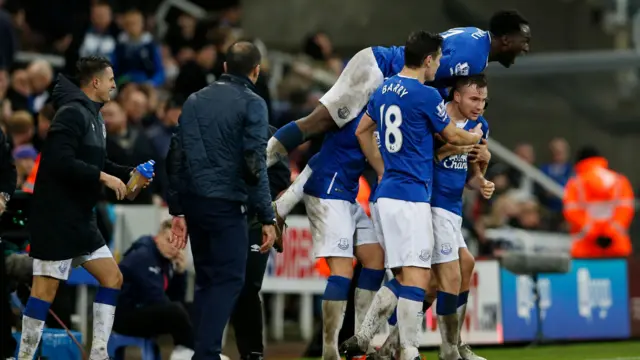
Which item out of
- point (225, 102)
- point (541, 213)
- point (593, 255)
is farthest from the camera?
point (541, 213)

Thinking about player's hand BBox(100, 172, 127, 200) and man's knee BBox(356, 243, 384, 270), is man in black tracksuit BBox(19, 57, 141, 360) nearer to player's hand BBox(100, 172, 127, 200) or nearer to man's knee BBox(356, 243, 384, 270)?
player's hand BBox(100, 172, 127, 200)

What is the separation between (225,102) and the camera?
366 inches

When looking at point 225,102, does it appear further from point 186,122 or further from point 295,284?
point 295,284

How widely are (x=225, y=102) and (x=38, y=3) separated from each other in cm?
936

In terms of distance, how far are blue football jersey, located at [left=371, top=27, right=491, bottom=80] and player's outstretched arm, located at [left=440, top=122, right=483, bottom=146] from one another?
64 centimetres

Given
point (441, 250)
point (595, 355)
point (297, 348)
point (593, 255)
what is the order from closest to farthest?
point (441, 250), point (595, 355), point (297, 348), point (593, 255)

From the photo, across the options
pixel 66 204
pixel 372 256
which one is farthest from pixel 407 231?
pixel 66 204

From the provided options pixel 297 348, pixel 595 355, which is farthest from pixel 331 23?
pixel 595 355

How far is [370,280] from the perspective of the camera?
1036 centimetres

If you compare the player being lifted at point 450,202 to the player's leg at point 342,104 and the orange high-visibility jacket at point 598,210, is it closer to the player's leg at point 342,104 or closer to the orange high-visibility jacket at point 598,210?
the player's leg at point 342,104

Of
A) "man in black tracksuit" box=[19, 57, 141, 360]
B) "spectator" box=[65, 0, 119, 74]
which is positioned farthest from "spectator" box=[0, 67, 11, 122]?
Result: "man in black tracksuit" box=[19, 57, 141, 360]

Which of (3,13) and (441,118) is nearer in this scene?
(441,118)

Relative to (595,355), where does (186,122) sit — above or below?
above

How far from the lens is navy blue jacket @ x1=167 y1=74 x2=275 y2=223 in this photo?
9227 mm
